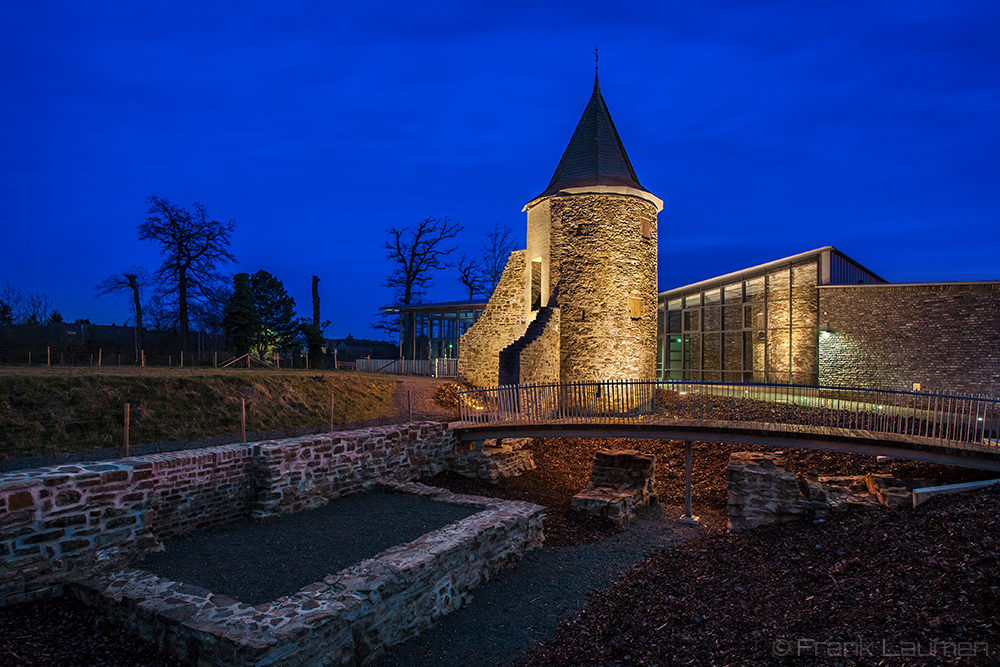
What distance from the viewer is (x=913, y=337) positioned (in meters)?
16.1

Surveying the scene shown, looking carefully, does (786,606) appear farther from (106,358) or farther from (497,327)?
(106,358)

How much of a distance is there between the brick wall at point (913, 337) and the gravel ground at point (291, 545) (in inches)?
581

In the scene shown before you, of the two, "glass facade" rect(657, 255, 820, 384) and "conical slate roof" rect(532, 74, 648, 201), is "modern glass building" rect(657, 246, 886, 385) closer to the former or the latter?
"glass facade" rect(657, 255, 820, 384)

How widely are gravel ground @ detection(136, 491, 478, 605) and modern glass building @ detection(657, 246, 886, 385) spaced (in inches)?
607

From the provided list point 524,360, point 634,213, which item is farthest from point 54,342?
point 634,213

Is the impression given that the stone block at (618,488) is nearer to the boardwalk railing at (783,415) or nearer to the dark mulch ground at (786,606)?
the boardwalk railing at (783,415)

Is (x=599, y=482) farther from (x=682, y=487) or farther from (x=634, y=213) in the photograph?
(x=634, y=213)

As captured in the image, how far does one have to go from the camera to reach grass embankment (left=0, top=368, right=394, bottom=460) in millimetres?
11125

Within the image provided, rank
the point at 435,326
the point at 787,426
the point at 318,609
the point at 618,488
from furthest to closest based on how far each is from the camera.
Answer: the point at 435,326
the point at 618,488
the point at 787,426
the point at 318,609

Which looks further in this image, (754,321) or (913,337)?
(754,321)

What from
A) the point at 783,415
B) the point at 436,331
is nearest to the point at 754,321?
the point at 783,415

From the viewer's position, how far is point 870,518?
845 centimetres

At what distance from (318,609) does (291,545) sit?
90.7 inches

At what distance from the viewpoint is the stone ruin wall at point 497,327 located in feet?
65.5
